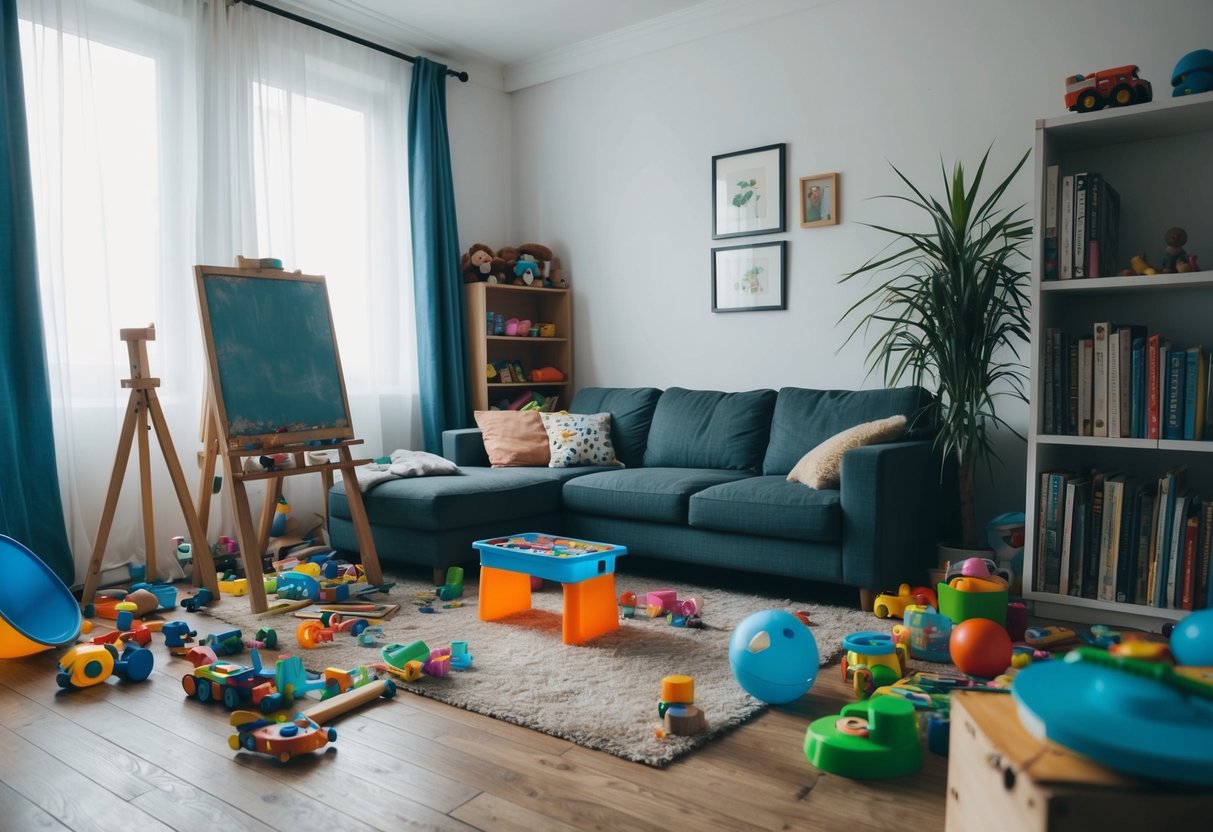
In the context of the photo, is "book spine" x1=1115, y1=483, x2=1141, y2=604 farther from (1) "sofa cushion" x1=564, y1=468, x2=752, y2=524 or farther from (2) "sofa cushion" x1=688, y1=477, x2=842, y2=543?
(1) "sofa cushion" x1=564, y1=468, x2=752, y2=524

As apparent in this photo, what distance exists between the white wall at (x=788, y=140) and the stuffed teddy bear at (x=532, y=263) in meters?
0.17

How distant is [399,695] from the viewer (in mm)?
2293

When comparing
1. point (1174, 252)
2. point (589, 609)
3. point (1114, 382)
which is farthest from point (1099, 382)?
point (589, 609)

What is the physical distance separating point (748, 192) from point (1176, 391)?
7.24 feet

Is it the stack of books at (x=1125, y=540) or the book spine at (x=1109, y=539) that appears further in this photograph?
the book spine at (x=1109, y=539)

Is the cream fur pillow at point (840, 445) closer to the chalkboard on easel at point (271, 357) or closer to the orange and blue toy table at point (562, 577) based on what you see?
the orange and blue toy table at point (562, 577)

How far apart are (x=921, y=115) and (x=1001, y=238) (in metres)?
0.68

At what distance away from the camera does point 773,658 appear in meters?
2.07

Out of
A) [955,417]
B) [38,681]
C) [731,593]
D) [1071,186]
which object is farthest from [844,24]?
[38,681]

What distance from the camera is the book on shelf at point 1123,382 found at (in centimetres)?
277

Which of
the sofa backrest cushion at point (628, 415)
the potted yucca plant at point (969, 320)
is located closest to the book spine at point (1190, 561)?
the potted yucca plant at point (969, 320)

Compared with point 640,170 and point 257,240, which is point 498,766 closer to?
point 257,240

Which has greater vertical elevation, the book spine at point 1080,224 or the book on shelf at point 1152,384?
the book spine at point 1080,224

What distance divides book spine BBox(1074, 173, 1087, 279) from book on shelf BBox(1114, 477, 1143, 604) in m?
0.72
